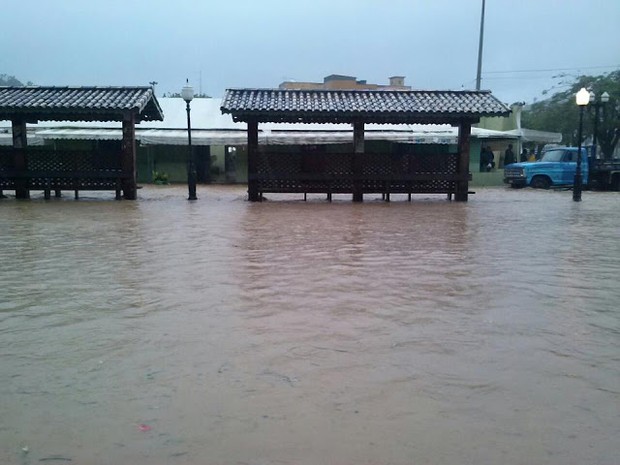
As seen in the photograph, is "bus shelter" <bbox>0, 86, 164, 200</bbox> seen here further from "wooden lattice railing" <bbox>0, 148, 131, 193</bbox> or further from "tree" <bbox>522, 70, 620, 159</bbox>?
"tree" <bbox>522, 70, 620, 159</bbox>

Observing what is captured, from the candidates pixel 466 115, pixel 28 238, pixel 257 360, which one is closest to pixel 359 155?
pixel 466 115

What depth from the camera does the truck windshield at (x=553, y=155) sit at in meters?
27.0

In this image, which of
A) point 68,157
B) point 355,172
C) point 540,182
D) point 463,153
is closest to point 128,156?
point 68,157

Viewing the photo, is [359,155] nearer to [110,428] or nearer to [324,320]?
[324,320]

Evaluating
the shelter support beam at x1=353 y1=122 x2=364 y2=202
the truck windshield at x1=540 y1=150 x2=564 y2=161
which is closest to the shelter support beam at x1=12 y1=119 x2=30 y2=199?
the shelter support beam at x1=353 y1=122 x2=364 y2=202

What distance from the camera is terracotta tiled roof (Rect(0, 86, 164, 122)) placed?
1841 centimetres

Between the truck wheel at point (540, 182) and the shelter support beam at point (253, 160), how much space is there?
14991 mm

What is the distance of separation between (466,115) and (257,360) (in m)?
16.2

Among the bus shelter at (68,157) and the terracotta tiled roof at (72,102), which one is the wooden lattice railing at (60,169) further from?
the terracotta tiled roof at (72,102)

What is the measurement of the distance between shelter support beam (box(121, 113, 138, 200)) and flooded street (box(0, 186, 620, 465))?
1011 cm

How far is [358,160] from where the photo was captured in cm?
1923

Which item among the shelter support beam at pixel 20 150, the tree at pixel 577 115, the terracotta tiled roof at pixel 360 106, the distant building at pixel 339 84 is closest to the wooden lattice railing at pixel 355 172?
the terracotta tiled roof at pixel 360 106

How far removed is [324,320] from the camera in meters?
5.26

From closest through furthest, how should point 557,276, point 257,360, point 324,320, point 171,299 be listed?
point 257,360
point 324,320
point 171,299
point 557,276
